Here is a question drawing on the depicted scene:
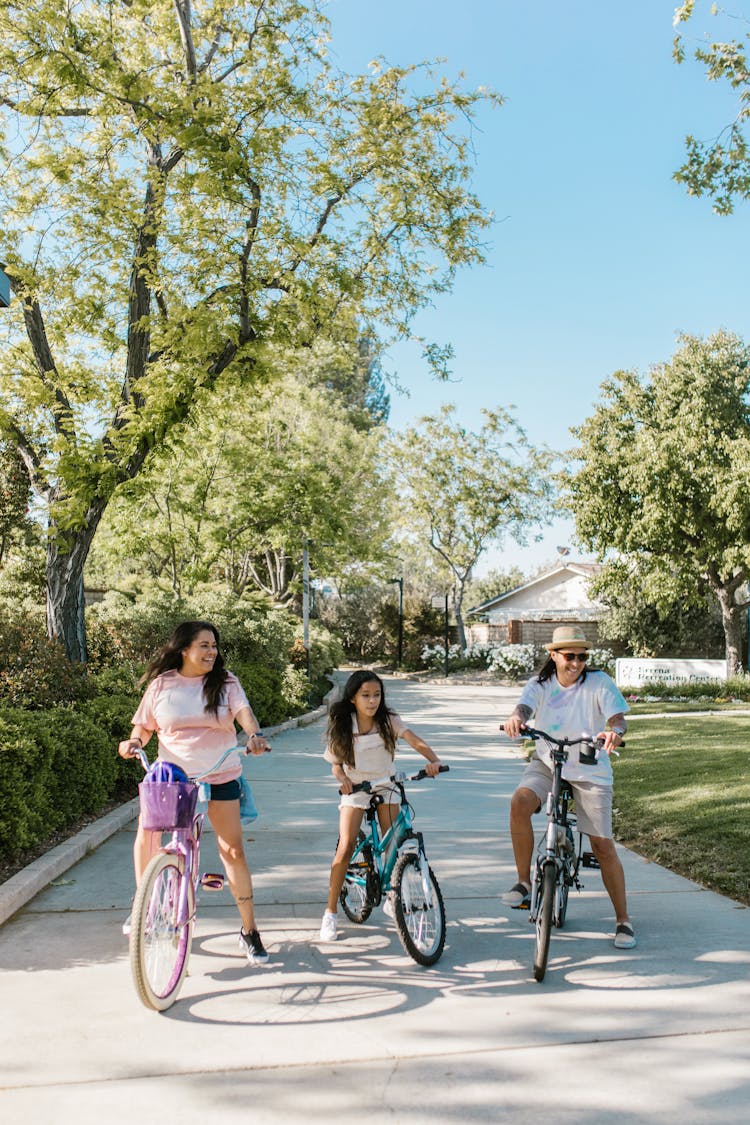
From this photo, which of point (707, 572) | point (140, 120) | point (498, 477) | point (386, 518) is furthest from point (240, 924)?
point (498, 477)

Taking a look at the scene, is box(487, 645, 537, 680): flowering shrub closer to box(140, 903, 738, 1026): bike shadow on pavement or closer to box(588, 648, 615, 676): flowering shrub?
box(588, 648, 615, 676): flowering shrub

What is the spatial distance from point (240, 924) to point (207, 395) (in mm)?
9142

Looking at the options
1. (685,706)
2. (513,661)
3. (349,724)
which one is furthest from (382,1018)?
(513,661)

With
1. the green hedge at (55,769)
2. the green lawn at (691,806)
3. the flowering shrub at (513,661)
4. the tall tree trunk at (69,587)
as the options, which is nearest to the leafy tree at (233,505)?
the tall tree trunk at (69,587)

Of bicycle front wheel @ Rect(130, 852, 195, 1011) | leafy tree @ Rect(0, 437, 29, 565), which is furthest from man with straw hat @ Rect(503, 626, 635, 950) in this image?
leafy tree @ Rect(0, 437, 29, 565)

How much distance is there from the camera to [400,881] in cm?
468

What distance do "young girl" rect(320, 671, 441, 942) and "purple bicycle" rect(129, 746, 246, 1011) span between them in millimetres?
677

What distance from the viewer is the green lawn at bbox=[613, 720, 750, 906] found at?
21.9 feet

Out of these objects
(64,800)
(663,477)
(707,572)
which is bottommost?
(64,800)

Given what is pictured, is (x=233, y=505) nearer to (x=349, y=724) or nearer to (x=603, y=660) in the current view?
(x=603, y=660)

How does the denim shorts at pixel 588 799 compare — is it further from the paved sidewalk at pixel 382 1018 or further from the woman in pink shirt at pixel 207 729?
the woman in pink shirt at pixel 207 729

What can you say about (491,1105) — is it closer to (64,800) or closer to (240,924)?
(240,924)

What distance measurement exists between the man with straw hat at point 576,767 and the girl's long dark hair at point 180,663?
4.93 ft

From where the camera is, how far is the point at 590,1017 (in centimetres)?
402
